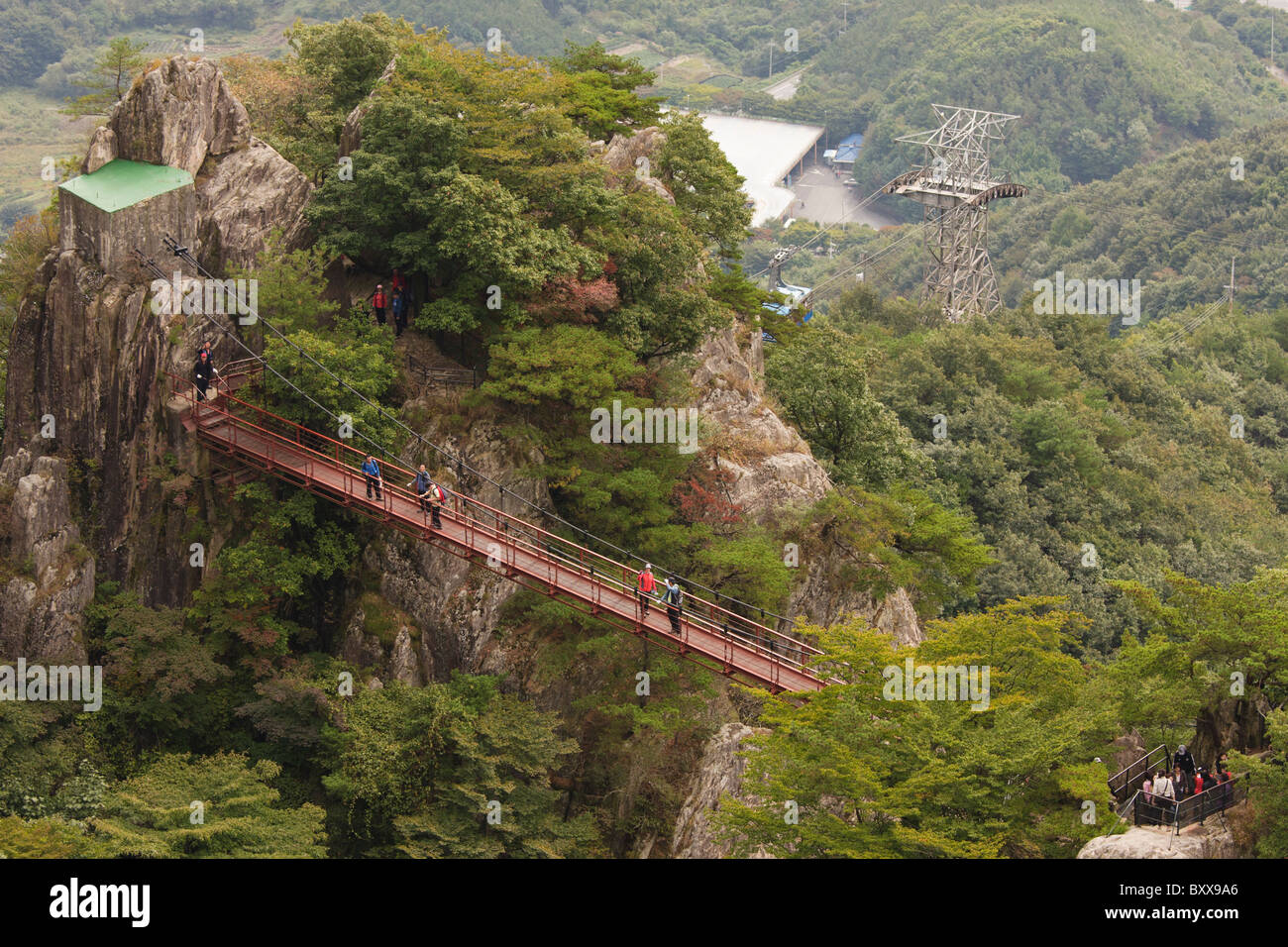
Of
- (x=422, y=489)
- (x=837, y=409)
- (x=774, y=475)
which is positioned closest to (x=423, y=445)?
(x=422, y=489)

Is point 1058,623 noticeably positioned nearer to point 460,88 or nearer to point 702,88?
point 460,88

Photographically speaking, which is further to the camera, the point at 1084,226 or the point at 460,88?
the point at 1084,226

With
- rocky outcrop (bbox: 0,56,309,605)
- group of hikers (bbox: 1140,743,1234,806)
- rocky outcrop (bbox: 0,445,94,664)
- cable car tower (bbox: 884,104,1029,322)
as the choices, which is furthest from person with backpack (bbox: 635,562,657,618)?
cable car tower (bbox: 884,104,1029,322)

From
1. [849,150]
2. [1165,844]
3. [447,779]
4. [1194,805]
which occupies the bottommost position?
[1165,844]

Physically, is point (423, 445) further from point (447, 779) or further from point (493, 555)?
point (447, 779)

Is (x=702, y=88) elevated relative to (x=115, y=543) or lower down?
elevated

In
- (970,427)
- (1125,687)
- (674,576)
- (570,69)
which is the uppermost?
(570,69)

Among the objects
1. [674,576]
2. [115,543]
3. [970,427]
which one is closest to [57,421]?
[115,543]
